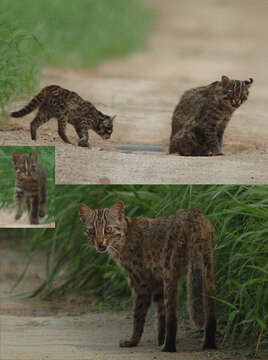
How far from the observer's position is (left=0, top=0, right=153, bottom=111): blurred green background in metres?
7.31

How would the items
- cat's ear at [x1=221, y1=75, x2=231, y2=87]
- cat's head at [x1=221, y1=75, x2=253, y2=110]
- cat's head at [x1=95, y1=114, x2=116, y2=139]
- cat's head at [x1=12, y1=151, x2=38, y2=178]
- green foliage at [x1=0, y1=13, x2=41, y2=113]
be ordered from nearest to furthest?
cat's head at [x1=12, y1=151, x2=38, y2=178]
cat's head at [x1=221, y1=75, x2=253, y2=110]
cat's ear at [x1=221, y1=75, x2=231, y2=87]
cat's head at [x1=95, y1=114, x2=116, y2=139]
green foliage at [x1=0, y1=13, x2=41, y2=113]

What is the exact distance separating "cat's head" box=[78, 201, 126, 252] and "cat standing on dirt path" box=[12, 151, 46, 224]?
20.2 inches

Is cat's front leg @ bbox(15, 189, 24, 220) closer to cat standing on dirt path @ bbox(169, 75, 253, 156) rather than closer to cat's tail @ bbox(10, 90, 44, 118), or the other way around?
cat's tail @ bbox(10, 90, 44, 118)

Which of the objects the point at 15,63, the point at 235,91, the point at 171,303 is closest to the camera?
the point at 171,303

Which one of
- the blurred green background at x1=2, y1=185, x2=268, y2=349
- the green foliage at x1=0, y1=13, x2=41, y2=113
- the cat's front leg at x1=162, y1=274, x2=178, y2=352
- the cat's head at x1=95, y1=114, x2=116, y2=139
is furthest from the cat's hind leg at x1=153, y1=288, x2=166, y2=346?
the green foliage at x1=0, y1=13, x2=41, y2=113

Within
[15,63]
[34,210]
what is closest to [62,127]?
[34,210]

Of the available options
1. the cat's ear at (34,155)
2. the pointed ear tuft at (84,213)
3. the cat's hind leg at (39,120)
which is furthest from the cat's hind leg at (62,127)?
the pointed ear tuft at (84,213)

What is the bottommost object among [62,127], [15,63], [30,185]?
[30,185]

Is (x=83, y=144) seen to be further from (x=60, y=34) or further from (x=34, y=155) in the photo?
(x=60, y=34)

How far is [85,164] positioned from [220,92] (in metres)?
1.25

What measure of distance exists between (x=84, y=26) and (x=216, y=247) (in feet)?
10.1

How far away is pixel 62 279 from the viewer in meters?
8.75

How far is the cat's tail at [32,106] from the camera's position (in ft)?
22.7

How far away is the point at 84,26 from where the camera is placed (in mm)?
8242
